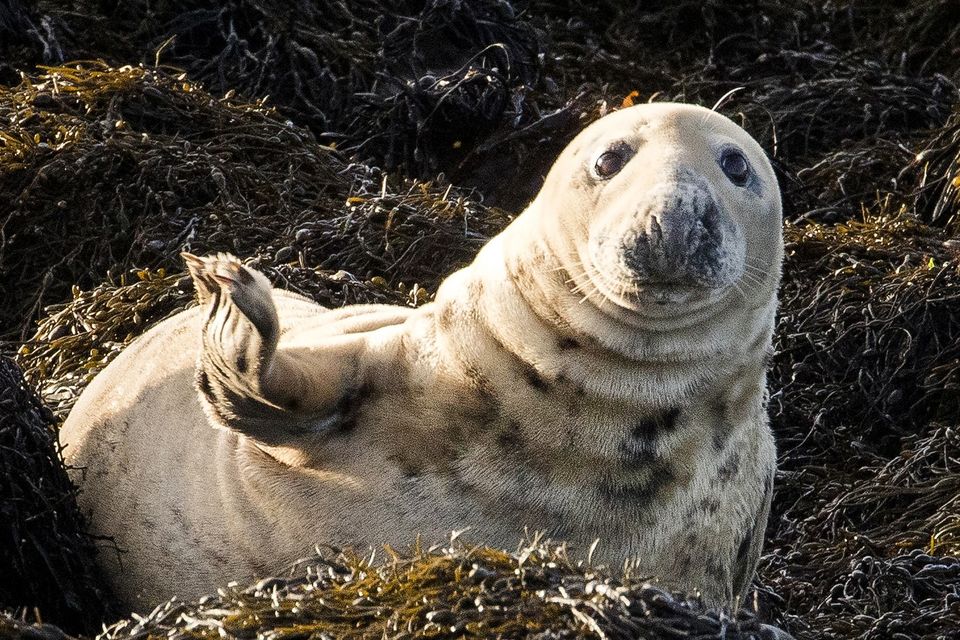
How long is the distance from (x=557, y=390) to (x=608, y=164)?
57 centimetres

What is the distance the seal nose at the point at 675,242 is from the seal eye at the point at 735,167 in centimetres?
31

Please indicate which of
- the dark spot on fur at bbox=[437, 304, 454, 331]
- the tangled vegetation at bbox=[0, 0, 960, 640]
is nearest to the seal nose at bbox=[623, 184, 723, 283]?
the dark spot on fur at bbox=[437, 304, 454, 331]

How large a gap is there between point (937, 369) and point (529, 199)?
186 cm

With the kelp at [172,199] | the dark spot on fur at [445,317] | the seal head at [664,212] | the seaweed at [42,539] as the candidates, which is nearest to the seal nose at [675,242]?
the seal head at [664,212]

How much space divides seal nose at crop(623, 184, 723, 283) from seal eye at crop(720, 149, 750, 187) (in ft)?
1.03

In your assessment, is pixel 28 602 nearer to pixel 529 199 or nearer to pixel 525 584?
pixel 525 584

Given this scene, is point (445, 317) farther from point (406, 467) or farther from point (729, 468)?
point (729, 468)

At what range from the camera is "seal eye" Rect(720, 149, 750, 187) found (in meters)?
4.33

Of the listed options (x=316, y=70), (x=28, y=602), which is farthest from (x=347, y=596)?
(x=316, y=70)

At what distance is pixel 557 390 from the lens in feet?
14.0

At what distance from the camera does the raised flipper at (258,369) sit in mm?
4109

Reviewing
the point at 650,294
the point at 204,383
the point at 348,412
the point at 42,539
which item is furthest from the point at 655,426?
the point at 42,539

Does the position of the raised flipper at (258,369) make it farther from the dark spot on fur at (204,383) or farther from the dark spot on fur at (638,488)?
the dark spot on fur at (638,488)

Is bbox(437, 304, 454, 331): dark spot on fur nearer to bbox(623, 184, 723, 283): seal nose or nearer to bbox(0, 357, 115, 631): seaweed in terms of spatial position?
bbox(623, 184, 723, 283): seal nose
